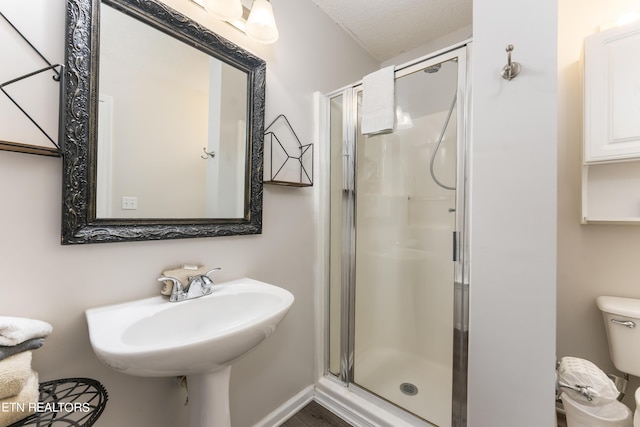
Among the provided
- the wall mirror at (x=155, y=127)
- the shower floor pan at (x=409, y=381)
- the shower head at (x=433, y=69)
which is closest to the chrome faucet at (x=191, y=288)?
the wall mirror at (x=155, y=127)

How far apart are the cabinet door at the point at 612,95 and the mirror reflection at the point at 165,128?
1.68 meters

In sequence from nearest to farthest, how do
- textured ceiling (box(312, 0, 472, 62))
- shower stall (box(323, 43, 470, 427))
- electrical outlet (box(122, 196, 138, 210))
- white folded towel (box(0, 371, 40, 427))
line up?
1. white folded towel (box(0, 371, 40, 427))
2. electrical outlet (box(122, 196, 138, 210))
3. shower stall (box(323, 43, 470, 427))
4. textured ceiling (box(312, 0, 472, 62))

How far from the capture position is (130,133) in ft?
3.00

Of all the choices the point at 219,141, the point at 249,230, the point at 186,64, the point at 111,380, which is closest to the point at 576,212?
the point at 249,230

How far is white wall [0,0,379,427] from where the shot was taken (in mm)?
722

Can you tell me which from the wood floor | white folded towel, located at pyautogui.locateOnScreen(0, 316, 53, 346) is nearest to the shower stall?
the wood floor

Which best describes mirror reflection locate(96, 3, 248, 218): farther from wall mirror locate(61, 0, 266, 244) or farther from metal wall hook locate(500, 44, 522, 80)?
metal wall hook locate(500, 44, 522, 80)

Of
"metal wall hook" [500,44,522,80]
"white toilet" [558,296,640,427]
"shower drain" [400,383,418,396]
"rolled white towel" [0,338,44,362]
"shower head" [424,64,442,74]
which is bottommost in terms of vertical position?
"shower drain" [400,383,418,396]

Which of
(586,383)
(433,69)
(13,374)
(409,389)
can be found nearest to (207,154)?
(13,374)

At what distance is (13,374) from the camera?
55cm

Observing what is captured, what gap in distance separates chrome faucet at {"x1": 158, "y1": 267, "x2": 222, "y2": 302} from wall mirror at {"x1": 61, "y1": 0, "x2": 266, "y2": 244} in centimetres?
17

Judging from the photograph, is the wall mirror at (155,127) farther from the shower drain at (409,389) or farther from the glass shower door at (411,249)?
the shower drain at (409,389)

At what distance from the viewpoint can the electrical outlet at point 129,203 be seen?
0.89m

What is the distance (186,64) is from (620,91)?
194 centimetres
